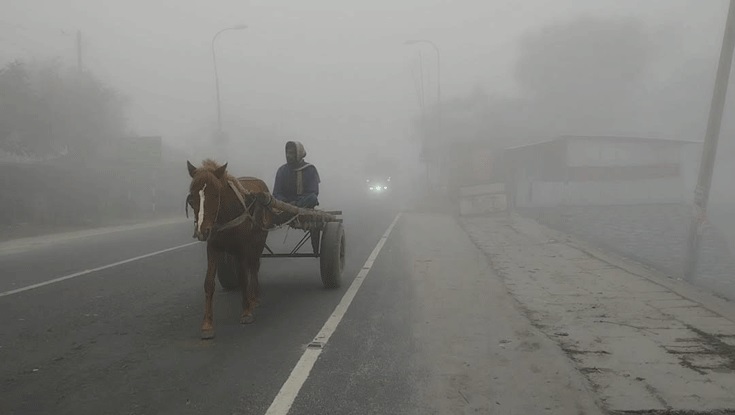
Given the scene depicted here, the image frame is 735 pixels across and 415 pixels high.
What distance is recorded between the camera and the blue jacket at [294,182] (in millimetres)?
7922

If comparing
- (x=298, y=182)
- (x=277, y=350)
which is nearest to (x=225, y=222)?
(x=277, y=350)

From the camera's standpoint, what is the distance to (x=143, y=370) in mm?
4473

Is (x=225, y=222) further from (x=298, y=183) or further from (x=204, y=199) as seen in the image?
(x=298, y=183)

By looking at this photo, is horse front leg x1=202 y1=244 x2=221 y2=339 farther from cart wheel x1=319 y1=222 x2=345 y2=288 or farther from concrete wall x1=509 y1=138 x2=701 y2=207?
concrete wall x1=509 y1=138 x2=701 y2=207

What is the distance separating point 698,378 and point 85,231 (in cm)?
1963

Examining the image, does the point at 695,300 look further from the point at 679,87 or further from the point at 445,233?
the point at 679,87

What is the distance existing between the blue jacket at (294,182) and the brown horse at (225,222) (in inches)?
62.2

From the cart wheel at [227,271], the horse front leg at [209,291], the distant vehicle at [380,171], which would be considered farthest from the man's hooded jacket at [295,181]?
the distant vehicle at [380,171]

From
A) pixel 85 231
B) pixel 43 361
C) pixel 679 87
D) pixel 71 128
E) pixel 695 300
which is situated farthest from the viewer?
pixel 679 87

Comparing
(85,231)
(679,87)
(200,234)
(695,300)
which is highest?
(679,87)

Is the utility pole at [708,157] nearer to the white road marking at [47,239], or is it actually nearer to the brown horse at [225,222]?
the brown horse at [225,222]

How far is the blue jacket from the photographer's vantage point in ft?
26.0

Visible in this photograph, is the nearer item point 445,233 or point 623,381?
point 623,381

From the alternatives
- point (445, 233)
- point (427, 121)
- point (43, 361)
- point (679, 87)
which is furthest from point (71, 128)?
point (679, 87)
